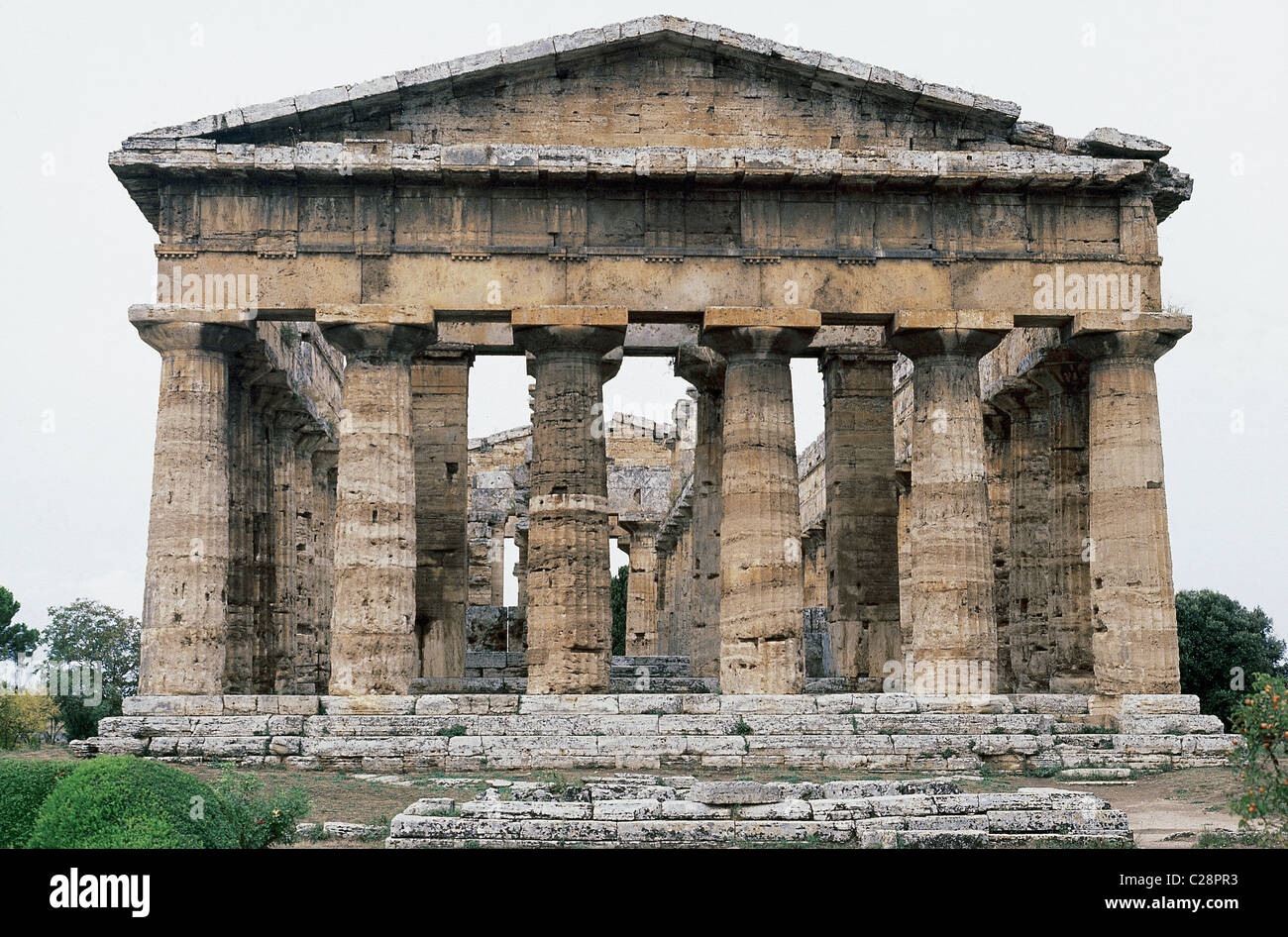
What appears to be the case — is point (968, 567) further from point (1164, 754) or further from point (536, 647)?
point (536, 647)

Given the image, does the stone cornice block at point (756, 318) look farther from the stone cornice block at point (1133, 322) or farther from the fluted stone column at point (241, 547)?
the fluted stone column at point (241, 547)

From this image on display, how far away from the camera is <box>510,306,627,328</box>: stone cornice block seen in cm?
2373

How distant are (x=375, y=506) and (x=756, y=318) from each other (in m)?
7.16

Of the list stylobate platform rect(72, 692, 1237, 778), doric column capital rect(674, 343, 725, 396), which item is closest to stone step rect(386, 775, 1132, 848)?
→ stylobate platform rect(72, 692, 1237, 778)

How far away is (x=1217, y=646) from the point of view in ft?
139

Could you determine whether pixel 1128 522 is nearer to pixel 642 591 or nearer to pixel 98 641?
pixel 642 591

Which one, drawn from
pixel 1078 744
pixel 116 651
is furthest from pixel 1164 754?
pixel 116 651

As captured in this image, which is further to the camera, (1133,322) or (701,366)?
(701,366)

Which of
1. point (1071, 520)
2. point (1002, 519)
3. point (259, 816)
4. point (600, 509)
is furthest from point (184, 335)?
point (1002, 519)

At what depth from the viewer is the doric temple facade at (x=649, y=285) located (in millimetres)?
23469

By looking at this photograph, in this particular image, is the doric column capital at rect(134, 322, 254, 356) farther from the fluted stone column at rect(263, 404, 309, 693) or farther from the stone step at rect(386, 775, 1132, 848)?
the stone step at rect(386, 775, 1132, 848)

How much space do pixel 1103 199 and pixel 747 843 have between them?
1567cm

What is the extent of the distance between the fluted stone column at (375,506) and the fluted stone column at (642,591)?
22981mm

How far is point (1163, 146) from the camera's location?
967 inches
